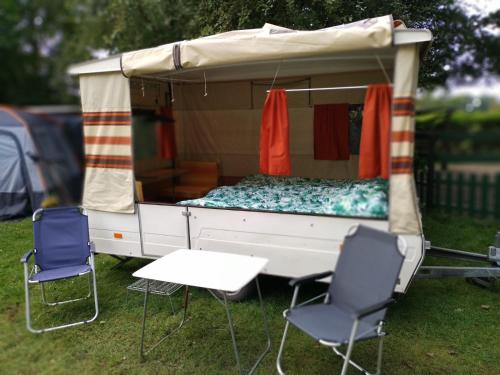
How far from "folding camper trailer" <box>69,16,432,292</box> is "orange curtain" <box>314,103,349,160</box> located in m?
0.11

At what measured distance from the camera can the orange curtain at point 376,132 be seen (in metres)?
3.24

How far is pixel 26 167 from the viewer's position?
660cm

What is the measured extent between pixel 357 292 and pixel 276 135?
1.66 meters

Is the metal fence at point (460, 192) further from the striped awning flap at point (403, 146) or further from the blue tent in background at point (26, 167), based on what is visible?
the blue tent in background at point (26, 167)

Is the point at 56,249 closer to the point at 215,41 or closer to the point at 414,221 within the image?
the point at 215,41

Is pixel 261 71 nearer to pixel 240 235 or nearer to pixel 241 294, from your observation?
pixel 240 235

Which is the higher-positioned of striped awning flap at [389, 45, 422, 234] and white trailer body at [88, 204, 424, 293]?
striped awning flap at [389, 45, 422, 234]

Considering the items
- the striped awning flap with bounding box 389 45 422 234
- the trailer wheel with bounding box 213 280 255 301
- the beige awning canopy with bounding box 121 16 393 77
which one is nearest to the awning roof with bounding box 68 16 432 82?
the beige awning canopy with bounding box 121 16 393 77

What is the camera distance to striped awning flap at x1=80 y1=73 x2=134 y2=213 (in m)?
3.94

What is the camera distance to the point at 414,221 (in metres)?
3.06

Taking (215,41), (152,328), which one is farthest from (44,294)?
(215,41)

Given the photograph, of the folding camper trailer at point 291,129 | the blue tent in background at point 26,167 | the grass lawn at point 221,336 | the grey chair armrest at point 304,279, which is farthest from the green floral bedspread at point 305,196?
the blue tent in background at point 26,167

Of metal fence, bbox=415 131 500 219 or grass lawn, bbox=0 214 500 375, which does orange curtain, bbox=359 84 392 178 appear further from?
metal fence, bbox=415 131 500 219

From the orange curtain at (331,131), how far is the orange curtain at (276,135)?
189 centimetres
